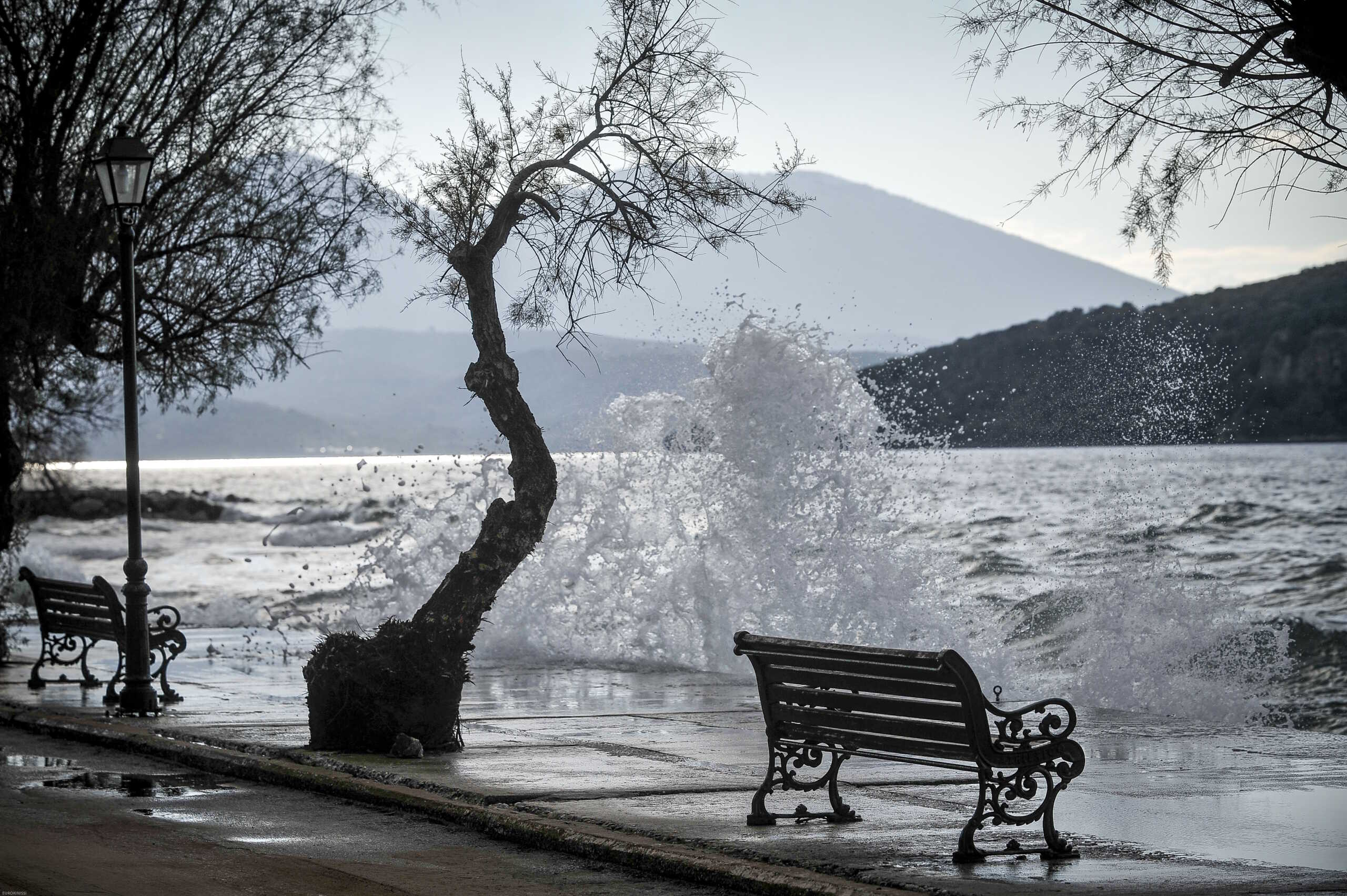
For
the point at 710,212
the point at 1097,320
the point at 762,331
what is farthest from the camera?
the point at 1097,320

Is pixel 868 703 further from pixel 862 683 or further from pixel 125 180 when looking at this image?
pixel 125 180

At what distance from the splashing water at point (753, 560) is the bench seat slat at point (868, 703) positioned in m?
9.37

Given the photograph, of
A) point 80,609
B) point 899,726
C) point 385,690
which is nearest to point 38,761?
point 385,690

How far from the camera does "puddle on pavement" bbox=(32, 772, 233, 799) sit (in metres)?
8.29

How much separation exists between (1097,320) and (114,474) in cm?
11072

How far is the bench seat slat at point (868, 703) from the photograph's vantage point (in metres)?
6.18

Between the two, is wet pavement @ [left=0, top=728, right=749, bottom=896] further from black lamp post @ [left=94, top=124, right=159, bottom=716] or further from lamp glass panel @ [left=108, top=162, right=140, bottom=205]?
lamp glass panel @ [left=108, top=162, right=140, bottom=205]

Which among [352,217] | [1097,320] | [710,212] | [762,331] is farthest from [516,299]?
[1097,320]

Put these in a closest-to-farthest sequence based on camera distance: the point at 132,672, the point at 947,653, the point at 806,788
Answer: the point at 947,653, the point at 806,788, the point at 132,672

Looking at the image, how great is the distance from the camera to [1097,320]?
9200 cm

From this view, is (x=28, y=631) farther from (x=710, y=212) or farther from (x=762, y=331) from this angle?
(x=710, y=212)

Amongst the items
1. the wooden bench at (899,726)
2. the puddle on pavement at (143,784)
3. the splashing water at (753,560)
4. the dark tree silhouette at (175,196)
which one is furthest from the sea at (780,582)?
the wooden bench at (899,726)

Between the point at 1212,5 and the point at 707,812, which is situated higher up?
the point at 1212,5

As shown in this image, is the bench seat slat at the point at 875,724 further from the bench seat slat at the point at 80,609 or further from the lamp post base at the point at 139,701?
the bench seat slat at the point at 80,609
